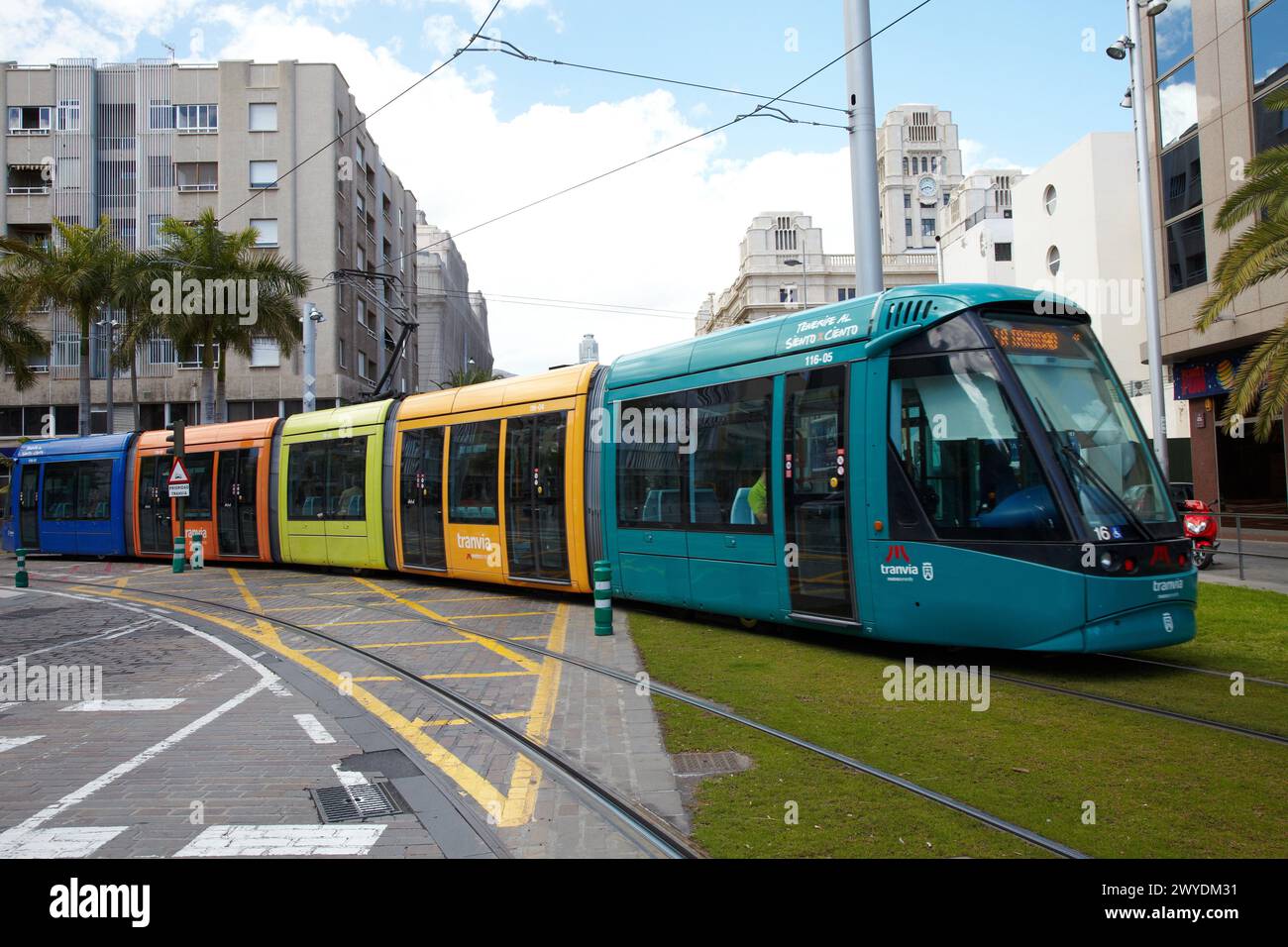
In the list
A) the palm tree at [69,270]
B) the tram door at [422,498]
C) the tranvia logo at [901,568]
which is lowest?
the tranvia logo at [901,568]

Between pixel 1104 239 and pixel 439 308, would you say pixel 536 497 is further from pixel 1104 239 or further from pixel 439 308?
pixel 439 308

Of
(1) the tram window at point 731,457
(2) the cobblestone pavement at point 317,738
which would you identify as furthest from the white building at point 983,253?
(2) the cobblestone pavement at point 317,738

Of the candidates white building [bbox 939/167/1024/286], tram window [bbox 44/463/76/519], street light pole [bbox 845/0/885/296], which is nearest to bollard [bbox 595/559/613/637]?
street light pole [bbox 845/0/885/296]

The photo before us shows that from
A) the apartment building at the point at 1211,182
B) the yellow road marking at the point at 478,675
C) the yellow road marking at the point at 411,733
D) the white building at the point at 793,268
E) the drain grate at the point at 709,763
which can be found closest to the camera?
the yellow road marking at the point at 411,733

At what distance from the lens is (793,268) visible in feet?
286

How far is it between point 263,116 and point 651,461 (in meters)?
40.8

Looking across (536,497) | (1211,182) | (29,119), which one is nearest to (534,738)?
(536,497)

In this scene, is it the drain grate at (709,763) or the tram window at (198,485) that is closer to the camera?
the drain grate at (709,763)

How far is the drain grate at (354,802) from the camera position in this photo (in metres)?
4.82

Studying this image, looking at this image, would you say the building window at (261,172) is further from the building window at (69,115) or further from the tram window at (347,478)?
the tram window at (347,478)

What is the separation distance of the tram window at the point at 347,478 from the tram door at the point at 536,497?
15.2 feet

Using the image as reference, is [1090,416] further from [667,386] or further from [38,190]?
[38,190]
